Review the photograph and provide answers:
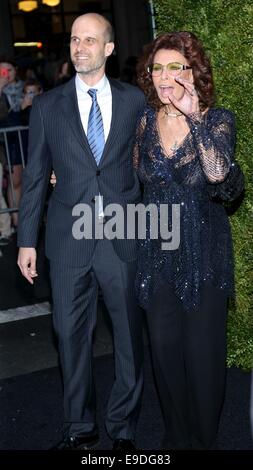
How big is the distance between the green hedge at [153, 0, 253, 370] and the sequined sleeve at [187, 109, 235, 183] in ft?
3.80

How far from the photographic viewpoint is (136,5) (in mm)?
24016

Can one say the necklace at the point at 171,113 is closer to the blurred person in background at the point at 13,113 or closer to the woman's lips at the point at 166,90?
the woman's lips at the point at 166,90

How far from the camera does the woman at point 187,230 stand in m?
3.87

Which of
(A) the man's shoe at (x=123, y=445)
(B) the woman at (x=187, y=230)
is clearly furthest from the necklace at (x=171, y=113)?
(A) the man's shoe at (x=123, y=445)

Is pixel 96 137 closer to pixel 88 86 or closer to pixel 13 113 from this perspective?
pixel 88 86

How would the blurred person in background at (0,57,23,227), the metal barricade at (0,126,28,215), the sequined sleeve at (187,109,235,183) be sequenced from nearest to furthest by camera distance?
the sequined sleeve at (187,109,235,183) < the metal barricade at (0,126,28,215) < the blurred person in background at (0,57,23,227)

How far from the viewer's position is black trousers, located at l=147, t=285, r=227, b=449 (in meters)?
4.06

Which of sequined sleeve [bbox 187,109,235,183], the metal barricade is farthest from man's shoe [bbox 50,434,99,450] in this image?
the metal barricade

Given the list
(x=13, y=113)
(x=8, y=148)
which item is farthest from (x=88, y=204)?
(x=13, y=113)

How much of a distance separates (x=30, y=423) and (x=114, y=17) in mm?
20990

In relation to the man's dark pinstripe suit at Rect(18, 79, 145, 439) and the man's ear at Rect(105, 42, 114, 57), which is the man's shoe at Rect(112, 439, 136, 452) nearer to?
the man's dark pinstripe suit at Rect(18, 79, 145, 439)

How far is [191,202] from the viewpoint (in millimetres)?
3936

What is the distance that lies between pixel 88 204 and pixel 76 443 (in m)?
1.29
